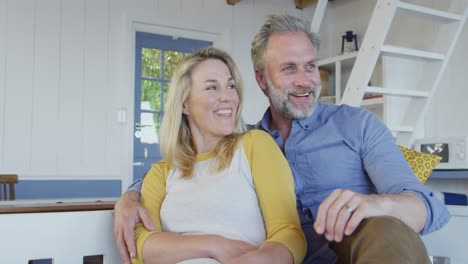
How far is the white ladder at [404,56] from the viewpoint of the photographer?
288cm

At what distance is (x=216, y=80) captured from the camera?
1.55 m

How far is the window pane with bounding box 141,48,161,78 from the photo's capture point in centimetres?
486

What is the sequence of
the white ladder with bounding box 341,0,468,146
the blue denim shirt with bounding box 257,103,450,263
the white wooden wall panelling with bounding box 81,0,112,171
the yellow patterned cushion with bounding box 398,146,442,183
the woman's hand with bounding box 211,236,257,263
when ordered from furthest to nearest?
1. the white wooden wall panelling with bounding box 81,0,112,171
2. the white ladder with bounding box 341,0,468,146
3. the yellow patterned cushion with bounding box 398,146,442,183
4. the blue denim shirt with bounding box 257,103,450,263
5. the woman's hand with bounding box 211,236,257,263

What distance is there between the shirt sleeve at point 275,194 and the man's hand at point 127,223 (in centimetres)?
31

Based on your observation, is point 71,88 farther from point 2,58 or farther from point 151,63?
point 151,63

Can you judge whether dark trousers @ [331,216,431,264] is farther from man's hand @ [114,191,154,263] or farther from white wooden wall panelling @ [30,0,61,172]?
white wooden wall panelling @ [30,0,61,172]

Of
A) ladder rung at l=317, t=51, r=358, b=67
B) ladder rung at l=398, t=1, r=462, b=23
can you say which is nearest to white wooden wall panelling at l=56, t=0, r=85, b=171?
ladder rung at l=317, t=51, r=358, b=67

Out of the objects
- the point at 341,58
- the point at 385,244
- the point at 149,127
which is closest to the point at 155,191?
the point at 385,244

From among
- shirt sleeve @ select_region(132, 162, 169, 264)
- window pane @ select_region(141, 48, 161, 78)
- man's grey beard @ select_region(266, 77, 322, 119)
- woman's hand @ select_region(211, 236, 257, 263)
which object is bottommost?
woman's hand @ select_region(211, 236, 257, 263)

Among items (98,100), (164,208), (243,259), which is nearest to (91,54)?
(98,100)

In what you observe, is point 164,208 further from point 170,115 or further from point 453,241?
point 453,241

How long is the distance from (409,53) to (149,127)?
2.59 meters

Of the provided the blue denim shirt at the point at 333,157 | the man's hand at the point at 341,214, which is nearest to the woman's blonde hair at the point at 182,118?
the blue denim shirt at the point at 333,157

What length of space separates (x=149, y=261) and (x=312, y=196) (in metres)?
0.54
